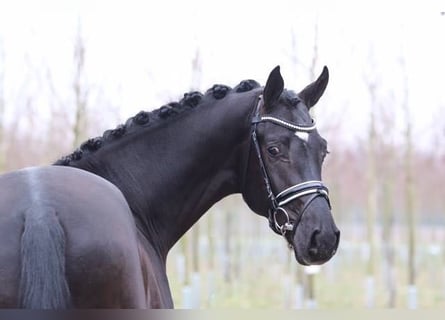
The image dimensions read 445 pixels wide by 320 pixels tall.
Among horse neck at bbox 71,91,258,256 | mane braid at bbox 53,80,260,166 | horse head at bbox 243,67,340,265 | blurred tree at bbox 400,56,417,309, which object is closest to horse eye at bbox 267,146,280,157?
horse head at bbox 243,67,340,265

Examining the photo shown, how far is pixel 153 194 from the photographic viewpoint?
3844mm

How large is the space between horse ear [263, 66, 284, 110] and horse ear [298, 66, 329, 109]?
277mm

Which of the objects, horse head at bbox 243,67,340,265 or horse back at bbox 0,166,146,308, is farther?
horse head at bbox 243,67,340,265

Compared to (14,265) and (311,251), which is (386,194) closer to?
(311,251)

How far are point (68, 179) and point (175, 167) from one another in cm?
133

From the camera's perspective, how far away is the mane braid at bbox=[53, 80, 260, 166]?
3764mm

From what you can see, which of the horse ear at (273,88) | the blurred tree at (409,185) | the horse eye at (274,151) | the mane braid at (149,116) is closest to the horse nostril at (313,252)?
the horse eye at (274,151)

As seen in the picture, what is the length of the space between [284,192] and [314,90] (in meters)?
0.87

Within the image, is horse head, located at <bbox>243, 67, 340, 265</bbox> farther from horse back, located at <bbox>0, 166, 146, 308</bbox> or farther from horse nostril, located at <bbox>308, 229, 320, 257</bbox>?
horse back, located at <bbox>0, 166, 146, 308</bbox>

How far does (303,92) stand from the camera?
403 cm

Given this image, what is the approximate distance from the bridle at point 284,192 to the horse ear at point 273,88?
0.27 ft

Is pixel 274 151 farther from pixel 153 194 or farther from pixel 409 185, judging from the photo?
pixel 409 185

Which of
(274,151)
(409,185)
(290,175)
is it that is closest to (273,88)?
(274,151)

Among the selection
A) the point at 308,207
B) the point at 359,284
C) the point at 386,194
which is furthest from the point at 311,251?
the point at 359,284
